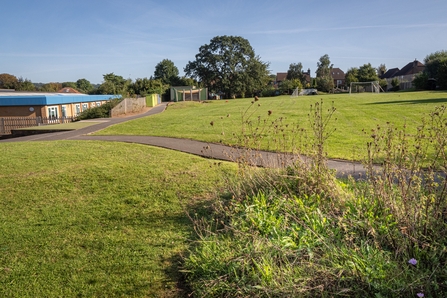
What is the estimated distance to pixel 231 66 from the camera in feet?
246

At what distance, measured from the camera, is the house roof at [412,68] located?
96.5 meters

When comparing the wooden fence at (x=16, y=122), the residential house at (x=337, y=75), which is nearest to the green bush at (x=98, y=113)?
the wooden fence at (x=16, y=122)

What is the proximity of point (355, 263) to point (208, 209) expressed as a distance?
3.06m

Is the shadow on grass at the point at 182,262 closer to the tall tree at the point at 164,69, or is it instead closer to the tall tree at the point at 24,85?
the tall tree at the point at 24,85

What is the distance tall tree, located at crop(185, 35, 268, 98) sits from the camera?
74250 mm

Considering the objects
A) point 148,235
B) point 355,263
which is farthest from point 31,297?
point 355,263

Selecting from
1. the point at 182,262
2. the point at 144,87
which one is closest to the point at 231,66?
the point at 144,87

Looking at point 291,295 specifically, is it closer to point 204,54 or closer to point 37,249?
point 37,249

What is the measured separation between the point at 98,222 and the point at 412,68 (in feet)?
364

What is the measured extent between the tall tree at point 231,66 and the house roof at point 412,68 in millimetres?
48466

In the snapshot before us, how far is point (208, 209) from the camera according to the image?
19.3 feet

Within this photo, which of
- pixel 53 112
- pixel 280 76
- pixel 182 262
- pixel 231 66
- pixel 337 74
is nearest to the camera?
pixel 182 262

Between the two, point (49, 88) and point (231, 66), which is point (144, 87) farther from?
point (49, 88)

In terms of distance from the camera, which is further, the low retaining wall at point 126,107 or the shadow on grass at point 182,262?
the low retaining wall at point 126,107
